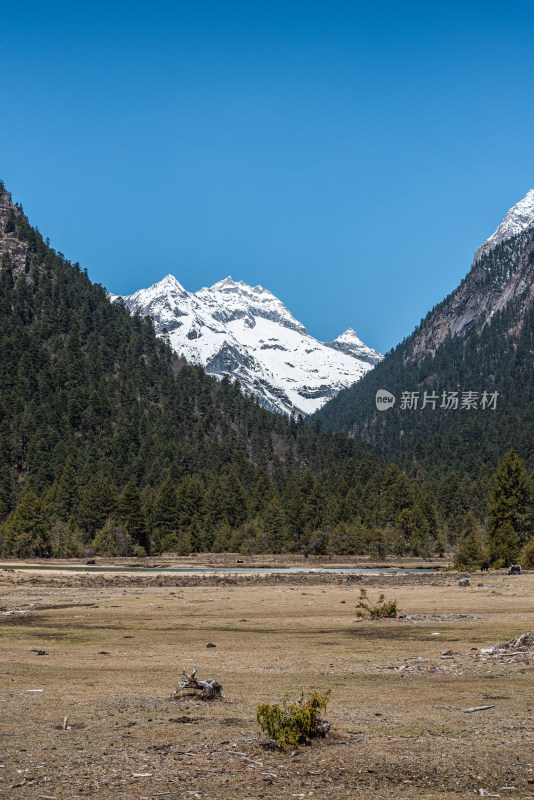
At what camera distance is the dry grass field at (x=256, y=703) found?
12266 mm

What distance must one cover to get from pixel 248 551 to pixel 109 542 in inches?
→ 1018

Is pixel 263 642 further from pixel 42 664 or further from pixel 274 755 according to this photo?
pixel 274 755

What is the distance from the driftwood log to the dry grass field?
0.26m

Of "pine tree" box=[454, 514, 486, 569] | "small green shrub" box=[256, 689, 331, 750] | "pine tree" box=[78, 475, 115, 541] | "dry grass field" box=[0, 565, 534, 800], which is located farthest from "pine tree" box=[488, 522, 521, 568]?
"pine tree" box=[78, 475, 115, 541]

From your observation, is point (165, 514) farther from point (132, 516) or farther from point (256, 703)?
point (256, 703)

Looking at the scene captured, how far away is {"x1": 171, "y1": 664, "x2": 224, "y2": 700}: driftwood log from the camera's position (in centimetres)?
1906

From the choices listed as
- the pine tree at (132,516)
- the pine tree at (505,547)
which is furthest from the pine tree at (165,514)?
the pine tree at (505,547)

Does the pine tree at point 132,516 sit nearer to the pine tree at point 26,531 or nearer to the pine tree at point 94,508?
the pine tree at point 94,508

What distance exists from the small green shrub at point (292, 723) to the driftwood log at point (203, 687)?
4.30m

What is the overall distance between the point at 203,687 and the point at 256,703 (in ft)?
5.15

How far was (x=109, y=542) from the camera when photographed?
129000mm

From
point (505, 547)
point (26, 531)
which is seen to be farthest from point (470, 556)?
point (26, 531)

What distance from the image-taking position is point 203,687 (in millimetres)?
19188

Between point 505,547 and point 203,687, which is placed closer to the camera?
point 203,687
